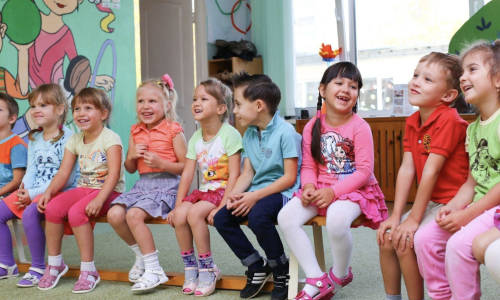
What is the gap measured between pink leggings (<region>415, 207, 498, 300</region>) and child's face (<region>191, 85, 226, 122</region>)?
1082 mm

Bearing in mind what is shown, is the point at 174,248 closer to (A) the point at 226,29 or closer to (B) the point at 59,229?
(B) the point at 59,229

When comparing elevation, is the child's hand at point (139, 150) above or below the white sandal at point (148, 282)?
above

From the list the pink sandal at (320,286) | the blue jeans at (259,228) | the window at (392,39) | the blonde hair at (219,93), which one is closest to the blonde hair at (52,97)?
the blonde hair at (219,93)

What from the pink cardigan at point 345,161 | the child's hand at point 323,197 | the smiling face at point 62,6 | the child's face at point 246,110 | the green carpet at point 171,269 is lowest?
the green carpet at point 171,269

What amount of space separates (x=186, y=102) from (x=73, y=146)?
2.93 metres

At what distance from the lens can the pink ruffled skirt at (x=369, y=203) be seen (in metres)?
1.91

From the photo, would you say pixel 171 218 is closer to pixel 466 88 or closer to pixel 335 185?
pixel 335 185

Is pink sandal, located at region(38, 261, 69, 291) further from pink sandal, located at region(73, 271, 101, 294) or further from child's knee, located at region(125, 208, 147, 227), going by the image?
child's knee, located at region(125, 208, 147, 227)

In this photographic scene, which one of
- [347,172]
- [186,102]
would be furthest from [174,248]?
[186,102]

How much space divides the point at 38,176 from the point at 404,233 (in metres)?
1.84

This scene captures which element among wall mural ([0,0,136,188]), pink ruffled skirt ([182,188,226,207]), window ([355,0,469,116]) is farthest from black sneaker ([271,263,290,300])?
window ([355,0,469,116])

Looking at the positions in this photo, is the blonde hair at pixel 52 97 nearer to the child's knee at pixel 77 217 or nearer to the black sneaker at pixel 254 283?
the child's knee at pixel 77 217

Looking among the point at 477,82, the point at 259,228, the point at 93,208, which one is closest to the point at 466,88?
the point at 477,82

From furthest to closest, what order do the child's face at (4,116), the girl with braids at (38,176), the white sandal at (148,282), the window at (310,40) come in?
the window at (310,40) < the child's face at (4,116) < the girl with braids at (38,176) < the white sandal at (148,282)
